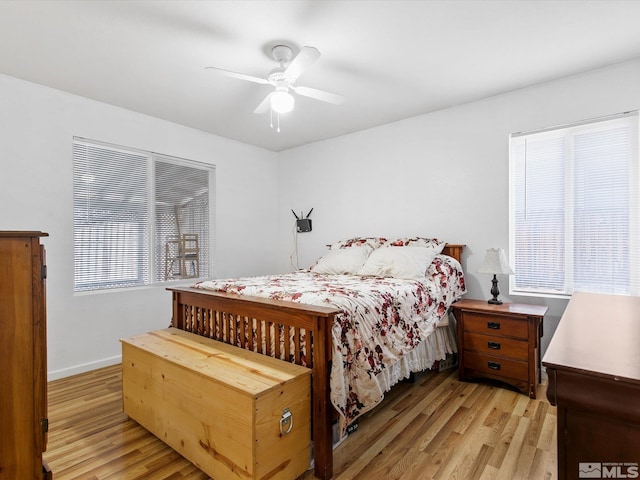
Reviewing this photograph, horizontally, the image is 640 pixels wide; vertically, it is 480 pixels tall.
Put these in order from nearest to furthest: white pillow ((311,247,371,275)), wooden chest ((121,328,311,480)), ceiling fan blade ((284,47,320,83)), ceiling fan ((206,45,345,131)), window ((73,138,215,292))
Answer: wooden chest ((121,328,311,480)) → ceiling fan blade ((284,47,320,83)) → ceiling fan ((206,45,345,131)) → window ((73,138,215,292)) → white pillow ((311,247,371,275))

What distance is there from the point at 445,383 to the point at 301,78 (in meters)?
2.72

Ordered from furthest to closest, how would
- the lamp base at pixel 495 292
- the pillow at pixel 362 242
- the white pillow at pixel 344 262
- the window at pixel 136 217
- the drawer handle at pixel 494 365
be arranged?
the pillow at pixel 362 242 < the white pillow at pixel 344 262 < the window at pixel 136 217 < the lamp base at pixel 495 292 < the drawer handle at pixel 494 365

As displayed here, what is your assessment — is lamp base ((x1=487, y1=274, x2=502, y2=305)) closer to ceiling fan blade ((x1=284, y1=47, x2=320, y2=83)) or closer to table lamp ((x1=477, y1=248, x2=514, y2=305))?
table lamp ((x1=477, y1=248, x2=514, y2=305))

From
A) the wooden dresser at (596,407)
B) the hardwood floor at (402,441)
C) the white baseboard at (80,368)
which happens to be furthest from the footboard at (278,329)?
the white baseboard at (80,368)

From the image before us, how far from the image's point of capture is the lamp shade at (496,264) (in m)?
2.75

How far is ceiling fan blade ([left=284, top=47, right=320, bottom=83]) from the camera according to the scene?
1909 mm

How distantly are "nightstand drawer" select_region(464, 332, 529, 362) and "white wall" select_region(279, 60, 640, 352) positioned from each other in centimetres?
55

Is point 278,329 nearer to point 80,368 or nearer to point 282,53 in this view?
point 282,53

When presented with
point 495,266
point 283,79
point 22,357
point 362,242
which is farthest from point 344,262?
point 22,357

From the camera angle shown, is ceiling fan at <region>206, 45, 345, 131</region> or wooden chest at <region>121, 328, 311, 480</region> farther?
ceiling fan at <region>206, 45, 345, 131</region>

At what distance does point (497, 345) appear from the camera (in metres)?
2.61

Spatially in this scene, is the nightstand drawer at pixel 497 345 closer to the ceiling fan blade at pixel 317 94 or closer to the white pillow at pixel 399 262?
the white pillow at pixel 399 262

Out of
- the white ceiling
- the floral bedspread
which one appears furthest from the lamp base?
the white ceiling

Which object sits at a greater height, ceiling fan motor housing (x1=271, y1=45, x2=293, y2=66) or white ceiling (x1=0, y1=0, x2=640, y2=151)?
white ceiling (x1=0, y1=0, x2=640, y2=151)
